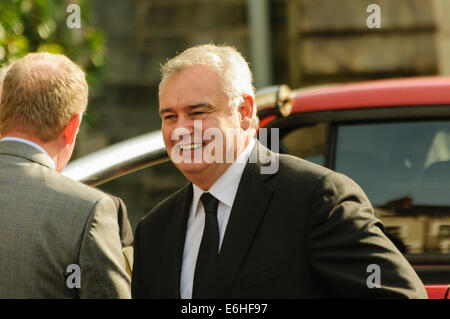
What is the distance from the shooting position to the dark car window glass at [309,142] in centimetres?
276

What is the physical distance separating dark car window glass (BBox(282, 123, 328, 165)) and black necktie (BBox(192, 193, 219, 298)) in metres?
0.80

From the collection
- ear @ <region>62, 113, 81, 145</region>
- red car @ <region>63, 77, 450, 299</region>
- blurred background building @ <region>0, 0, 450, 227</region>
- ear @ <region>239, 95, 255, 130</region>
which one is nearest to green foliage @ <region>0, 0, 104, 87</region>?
blurred background building @ <region>0, 0, 450, 227</region>

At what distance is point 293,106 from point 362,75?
460 cm

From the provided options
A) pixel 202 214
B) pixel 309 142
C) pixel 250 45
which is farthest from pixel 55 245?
pixel 250 45

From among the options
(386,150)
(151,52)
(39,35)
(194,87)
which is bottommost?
(386,150)

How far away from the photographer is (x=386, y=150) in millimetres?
2678

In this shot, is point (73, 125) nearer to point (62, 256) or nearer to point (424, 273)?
point (62, 256)

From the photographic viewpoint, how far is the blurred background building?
7.23 meters

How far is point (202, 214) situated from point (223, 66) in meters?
0.46

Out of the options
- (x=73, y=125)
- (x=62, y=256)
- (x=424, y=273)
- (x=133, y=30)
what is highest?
(x=133, y=30)

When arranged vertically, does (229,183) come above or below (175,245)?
above

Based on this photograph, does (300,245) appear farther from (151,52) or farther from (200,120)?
(151,52)
